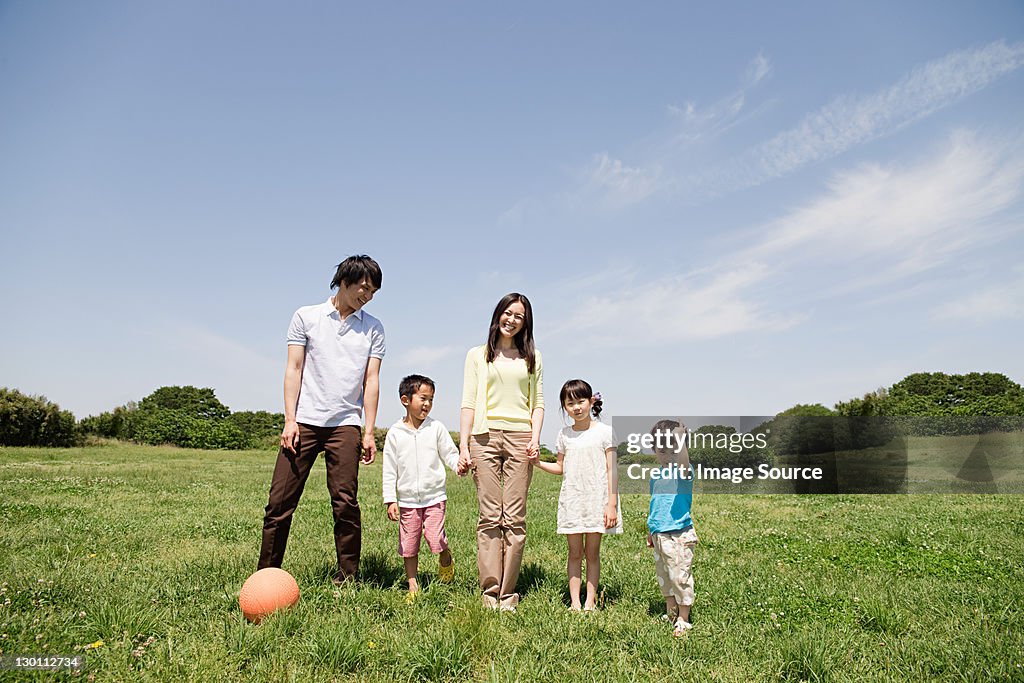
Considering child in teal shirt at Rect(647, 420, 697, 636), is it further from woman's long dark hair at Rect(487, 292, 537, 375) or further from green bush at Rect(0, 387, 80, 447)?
green bush at Rect(0, 387, 80, 447)

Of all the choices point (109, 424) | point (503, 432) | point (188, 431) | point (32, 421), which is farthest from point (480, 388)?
point (188, 431)

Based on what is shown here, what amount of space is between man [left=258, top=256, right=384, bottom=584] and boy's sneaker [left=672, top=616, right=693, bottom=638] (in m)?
2.94

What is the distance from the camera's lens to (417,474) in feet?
20.6

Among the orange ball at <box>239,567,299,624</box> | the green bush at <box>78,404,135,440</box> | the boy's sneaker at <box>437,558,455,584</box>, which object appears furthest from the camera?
the green bush at <box>78,404,135,440</box>

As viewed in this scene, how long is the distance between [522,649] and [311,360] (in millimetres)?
3143

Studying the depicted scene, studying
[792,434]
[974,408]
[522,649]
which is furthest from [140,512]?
[974,408]

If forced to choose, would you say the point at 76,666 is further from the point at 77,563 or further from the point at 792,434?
the point at 792,434

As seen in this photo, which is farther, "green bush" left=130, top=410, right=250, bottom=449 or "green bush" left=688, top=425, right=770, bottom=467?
"green bush" left=130, top=410, right=250, bottom=449

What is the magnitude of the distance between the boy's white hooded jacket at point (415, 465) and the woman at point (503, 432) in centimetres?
51

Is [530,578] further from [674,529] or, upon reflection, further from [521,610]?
[674,529]

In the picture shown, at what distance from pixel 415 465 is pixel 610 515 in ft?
6.35

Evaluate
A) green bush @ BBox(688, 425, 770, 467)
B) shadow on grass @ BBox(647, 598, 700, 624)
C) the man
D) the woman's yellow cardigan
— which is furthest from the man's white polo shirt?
green bush @ BBox(688, 425, 770, 467)

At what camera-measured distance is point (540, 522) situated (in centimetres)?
1007

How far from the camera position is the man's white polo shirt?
5.93 meters
